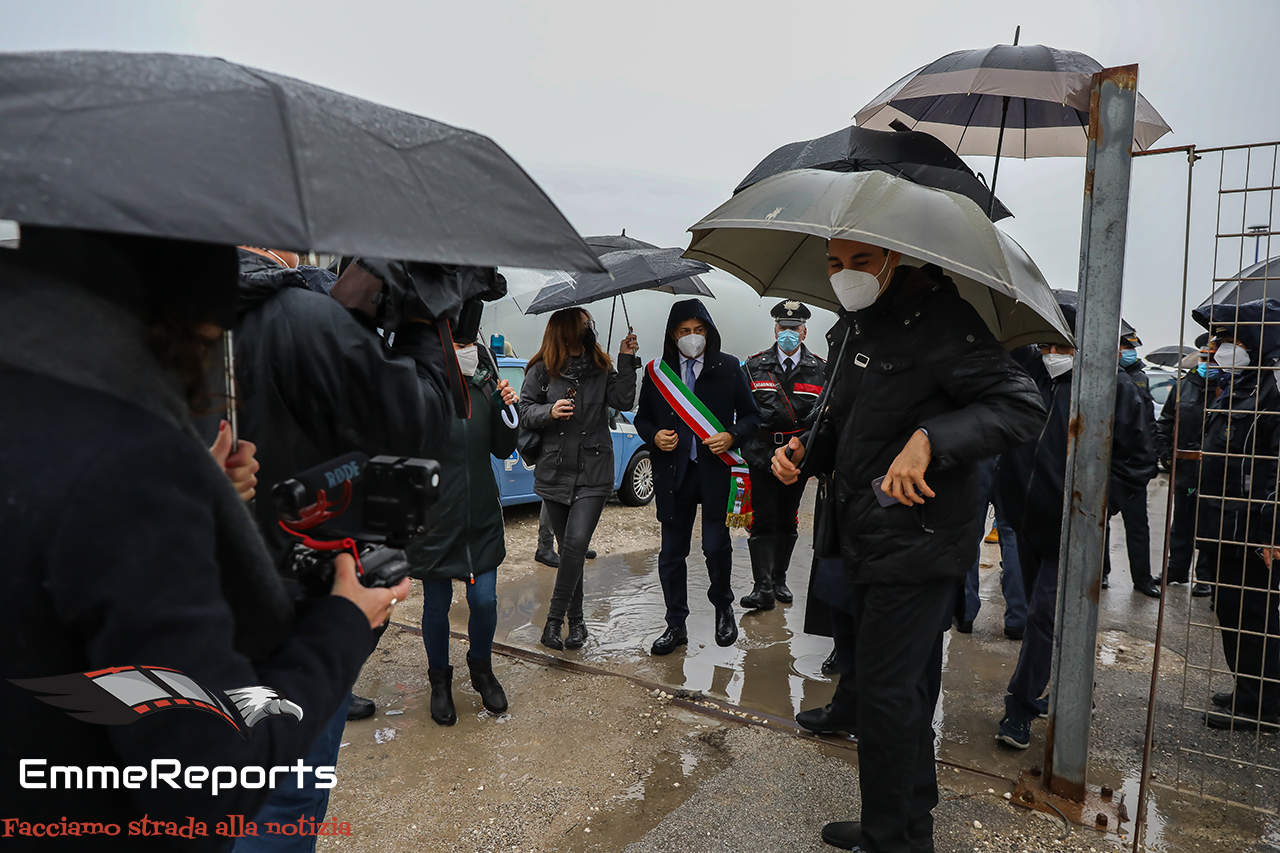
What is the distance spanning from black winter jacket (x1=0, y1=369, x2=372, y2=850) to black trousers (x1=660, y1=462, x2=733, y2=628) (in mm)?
3793

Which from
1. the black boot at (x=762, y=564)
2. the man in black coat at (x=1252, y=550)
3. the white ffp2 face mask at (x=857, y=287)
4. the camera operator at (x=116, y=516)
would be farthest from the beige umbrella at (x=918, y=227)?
the black boot at (x=762, y=564)

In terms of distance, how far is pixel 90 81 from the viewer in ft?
3.43

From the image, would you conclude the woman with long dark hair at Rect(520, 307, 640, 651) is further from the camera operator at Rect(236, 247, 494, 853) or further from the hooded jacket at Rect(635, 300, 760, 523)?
the camera operator at Rect(236, 247, 494, 853)

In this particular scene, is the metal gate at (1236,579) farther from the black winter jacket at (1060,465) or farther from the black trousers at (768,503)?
the black trousers at (768,503)

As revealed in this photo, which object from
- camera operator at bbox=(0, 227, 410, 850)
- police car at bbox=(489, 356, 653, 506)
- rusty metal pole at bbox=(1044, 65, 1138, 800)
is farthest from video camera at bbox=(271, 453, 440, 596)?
police car at bbox=(489, 356, 653, 506)

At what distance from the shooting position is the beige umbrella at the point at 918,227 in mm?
2420

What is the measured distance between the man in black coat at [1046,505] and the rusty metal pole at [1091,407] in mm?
533

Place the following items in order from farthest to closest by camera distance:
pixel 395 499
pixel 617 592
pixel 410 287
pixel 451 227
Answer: pixel 617 592 → pixel 410 287 → pixel 395 499 → pixel 451 227

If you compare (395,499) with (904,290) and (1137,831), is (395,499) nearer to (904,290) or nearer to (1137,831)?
(904,290)

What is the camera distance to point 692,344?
5.05m

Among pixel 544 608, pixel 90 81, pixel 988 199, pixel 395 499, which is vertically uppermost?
pixel 988 199

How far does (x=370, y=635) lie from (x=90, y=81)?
913mm

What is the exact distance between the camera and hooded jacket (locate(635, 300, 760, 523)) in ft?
16.3

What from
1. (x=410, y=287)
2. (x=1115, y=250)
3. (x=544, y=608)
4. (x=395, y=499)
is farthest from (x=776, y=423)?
(x=395, y=499)
